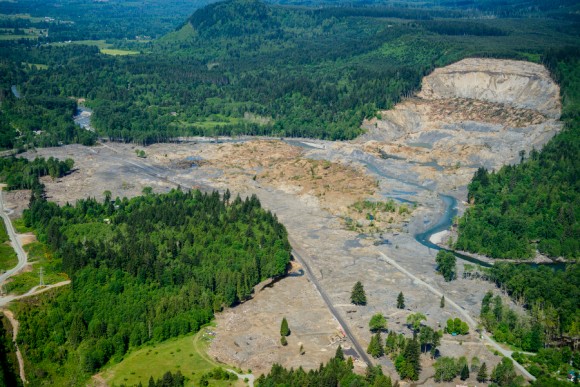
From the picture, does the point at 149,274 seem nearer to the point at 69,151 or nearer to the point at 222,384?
the point at 222,384

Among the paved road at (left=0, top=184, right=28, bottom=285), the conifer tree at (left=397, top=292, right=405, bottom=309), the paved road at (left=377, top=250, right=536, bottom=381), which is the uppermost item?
the paved road at (left=0, top=184, right=28, bottom=285)

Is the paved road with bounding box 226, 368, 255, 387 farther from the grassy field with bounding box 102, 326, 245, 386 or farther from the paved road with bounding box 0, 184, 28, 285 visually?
the paved road with bounding box 0, 184, 28, 285

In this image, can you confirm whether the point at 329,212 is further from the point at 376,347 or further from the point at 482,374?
the point at 482,374

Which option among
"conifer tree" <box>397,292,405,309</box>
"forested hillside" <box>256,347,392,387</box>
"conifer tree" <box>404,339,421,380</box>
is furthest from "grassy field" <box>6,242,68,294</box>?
"conifer tree" <box>404,339,421,380</box>

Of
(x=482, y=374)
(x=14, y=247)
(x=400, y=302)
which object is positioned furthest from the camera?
(x=14, y=247)

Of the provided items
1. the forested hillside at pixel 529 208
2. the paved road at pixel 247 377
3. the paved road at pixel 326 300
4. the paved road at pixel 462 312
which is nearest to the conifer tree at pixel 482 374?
the paved road at pixel 462 312

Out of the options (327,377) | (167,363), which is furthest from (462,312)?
(167,363)
